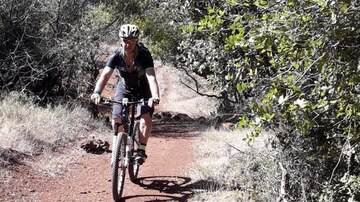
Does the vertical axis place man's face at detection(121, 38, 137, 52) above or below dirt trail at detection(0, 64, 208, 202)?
above

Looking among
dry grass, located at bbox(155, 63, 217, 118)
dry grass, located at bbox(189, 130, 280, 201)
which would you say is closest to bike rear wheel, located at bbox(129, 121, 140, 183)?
dry grass, located at bbox(189, 130, 280, 201)

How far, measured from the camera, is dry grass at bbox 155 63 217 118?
21.3m

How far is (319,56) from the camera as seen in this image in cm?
355

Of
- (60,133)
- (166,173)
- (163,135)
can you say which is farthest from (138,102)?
(163,135)

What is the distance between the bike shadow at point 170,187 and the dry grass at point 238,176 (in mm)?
93

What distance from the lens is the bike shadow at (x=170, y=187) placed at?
243 inches

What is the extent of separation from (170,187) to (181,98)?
60.6ft

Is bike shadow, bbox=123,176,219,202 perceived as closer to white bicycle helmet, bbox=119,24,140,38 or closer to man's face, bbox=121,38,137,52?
man's face, bbox=121,38,137,52

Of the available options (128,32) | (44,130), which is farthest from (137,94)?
(44,130)

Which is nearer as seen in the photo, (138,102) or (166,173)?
(138,102)

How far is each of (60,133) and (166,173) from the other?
2.38 metres

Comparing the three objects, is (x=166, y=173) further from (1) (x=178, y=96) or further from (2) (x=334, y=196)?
(1) (x=178, y=96)

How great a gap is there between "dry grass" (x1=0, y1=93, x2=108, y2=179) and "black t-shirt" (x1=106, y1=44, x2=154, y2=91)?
1.89m

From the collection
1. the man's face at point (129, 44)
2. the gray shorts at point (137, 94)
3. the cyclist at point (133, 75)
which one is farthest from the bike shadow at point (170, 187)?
the man's face at point (129, 44)
